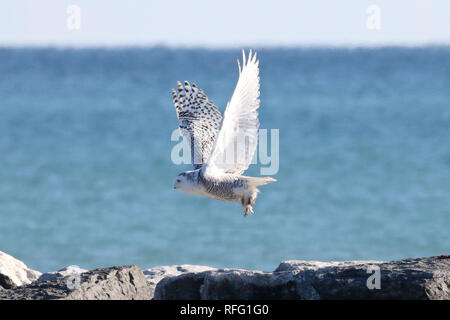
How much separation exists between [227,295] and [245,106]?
6.88 ft

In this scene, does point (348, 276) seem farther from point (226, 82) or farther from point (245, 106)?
point (226, 82)

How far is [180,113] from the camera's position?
8.51 m

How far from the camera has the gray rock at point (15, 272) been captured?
7002 millimetres

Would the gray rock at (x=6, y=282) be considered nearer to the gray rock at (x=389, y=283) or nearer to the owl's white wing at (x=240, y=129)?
the owl's white wing at (x=240, y=129)

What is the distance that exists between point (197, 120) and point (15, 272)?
7.43 ft

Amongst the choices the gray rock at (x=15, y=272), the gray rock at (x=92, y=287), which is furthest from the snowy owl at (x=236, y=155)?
the gray rock at (x=15, y=272)

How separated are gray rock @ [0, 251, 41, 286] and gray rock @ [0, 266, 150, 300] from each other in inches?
36.7

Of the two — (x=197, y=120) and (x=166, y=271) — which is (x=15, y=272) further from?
(x=197, y=120)

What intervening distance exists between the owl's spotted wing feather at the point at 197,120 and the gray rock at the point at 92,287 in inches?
84.4

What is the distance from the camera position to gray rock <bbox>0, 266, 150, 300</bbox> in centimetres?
568

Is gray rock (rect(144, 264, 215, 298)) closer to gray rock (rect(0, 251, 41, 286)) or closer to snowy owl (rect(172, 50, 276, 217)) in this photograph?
snowy owl (rect(172, 50, 276, 217))

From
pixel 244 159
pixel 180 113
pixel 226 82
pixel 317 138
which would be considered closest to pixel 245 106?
pixel 244 159

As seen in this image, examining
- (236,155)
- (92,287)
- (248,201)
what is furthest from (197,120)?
(92,287)
